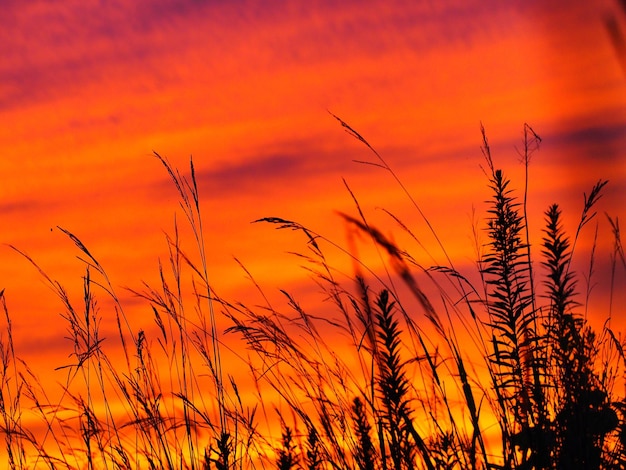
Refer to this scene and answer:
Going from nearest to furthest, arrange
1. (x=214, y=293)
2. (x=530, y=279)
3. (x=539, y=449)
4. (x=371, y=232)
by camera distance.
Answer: (x=539, y=449) < (x=371, y=232) < (x=530, y=279) < (x=214, y=293)

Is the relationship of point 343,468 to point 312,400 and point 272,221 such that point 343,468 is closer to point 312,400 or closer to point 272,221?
point 312,400

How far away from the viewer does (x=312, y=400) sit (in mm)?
3398

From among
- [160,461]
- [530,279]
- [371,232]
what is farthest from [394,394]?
[160,461]

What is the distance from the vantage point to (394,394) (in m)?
2.88

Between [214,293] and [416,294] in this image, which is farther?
[214,293]

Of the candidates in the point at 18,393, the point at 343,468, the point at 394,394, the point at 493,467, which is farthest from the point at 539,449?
the point at 18,393

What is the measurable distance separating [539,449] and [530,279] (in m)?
0.82

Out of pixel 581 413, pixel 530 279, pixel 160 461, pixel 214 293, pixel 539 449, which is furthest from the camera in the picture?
pixel 214 293

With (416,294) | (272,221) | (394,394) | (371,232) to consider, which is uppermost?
(272,221)

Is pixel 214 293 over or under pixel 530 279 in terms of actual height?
over

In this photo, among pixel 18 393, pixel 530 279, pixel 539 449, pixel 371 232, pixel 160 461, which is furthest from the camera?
pixel 18 393

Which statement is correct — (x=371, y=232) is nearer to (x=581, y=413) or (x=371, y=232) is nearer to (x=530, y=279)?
(x=530, y=279)

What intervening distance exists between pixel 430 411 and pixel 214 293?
116cm

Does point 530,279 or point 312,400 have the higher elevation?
point 530,279
